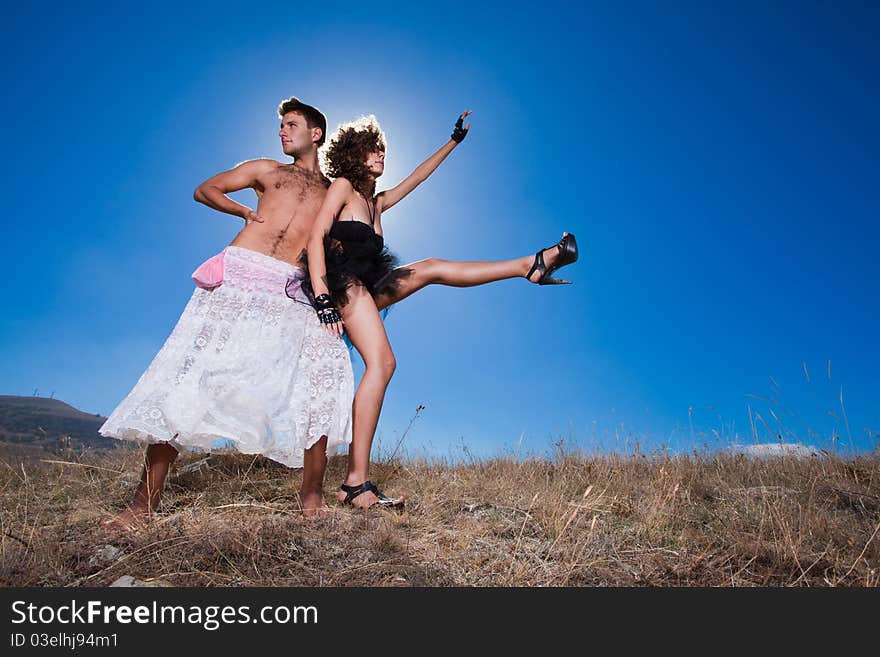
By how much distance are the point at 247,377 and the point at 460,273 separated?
6.73 ft

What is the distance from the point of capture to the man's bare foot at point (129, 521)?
13.2ft

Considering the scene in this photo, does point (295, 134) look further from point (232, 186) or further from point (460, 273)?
point (460, 273)

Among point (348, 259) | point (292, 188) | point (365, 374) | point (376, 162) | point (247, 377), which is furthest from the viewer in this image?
point (376, 162)

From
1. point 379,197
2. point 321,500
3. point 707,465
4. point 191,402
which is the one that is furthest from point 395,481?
point 707,465

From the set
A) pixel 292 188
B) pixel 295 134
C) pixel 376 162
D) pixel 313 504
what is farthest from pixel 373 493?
pixel 295 134

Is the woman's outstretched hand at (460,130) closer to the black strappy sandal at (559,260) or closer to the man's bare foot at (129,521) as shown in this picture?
the black strappy sandal at (559,260)

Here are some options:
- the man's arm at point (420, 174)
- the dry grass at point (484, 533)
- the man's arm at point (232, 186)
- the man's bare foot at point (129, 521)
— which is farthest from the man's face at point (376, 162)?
the man's bare foot at point (129, 521)

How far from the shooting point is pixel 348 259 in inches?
193

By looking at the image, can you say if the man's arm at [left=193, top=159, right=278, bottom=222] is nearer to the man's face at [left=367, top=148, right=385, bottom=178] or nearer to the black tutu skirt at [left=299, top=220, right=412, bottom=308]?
the black tutu skirt at [left=299, top=220, right=412, bottom=308]

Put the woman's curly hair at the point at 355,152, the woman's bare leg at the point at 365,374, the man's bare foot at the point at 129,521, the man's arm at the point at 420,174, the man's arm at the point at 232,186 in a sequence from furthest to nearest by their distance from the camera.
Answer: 1. the man's arm at the point at 420,174
2. the woman's curly hair at the point at 355,152
3. the man's arm at the point at 232,186
4. the woman's bare leg at the point at 365,374
5. the man's bare foot at the point at 129,521

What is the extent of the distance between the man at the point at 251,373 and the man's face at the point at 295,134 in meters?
0.51

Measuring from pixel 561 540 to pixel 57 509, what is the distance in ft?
14.3

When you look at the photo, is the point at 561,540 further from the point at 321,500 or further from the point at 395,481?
the point at 395,481

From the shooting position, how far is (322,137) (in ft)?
17.7
